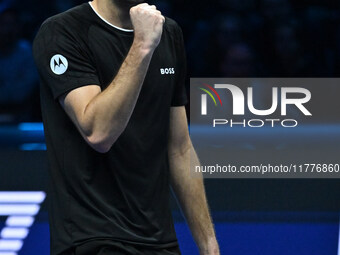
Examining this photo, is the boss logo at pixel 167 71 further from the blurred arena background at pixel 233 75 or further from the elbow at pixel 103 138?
the blurred arena background at pixel 233 75

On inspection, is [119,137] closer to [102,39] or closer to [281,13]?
[102,39]

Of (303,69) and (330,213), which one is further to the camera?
(303,69)

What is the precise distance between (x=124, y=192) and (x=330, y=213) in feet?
8.44

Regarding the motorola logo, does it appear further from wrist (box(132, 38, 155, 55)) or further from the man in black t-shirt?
wrist (box(132, 38, 155, 55))

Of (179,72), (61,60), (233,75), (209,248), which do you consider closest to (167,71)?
(179,72)

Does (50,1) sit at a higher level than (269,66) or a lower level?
higher

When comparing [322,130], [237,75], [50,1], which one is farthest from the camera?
[50,1]

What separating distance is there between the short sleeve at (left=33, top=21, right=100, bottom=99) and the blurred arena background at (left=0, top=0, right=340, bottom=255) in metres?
2.28

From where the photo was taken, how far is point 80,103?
7.83 feet

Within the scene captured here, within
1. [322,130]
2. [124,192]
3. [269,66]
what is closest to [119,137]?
[124,192]

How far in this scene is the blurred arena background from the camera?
471 cm

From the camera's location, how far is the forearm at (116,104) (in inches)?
91.7

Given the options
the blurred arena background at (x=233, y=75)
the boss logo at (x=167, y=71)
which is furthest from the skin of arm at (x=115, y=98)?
the blurred arena background at (x=233, y=75)

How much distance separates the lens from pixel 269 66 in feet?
21.3
